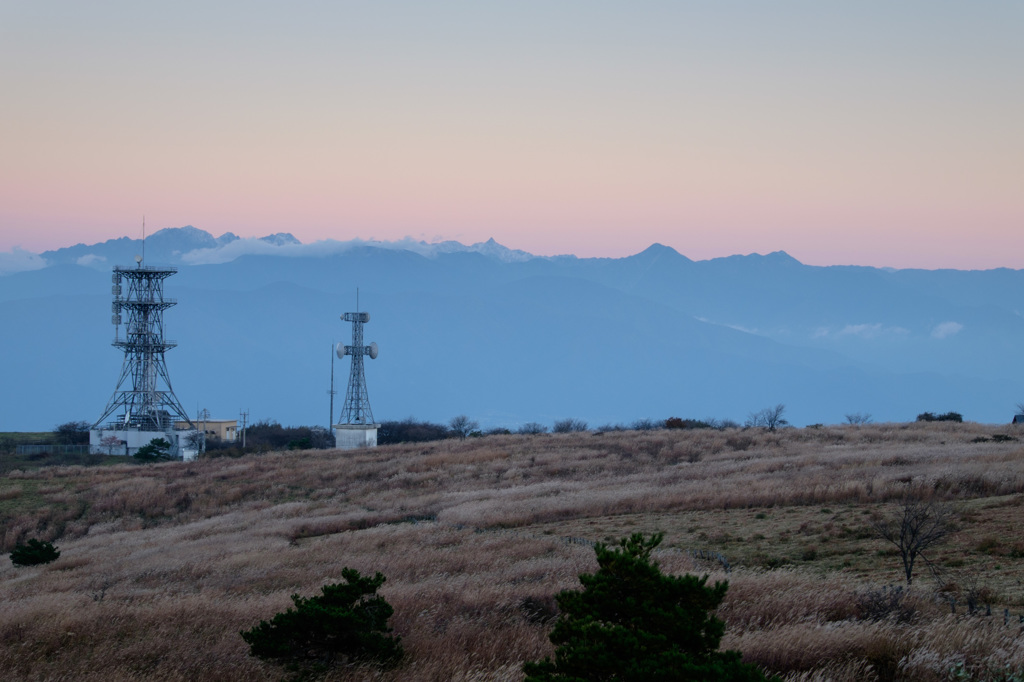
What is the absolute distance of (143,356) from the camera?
8062 centimetres

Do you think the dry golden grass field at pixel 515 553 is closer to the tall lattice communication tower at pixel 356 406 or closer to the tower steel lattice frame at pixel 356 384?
the tall lattice communication tower at pixel 356 406

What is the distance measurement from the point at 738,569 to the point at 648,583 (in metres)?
8.88

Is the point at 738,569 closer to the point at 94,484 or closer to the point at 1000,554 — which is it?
the point at 1000,554

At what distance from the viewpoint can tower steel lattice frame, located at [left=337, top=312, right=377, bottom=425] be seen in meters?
74.6

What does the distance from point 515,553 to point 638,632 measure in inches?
459

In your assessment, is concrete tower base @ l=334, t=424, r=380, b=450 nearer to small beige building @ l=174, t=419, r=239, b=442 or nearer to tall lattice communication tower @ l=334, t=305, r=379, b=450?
tall lattice communication tower @ l=334, t=305, r=379, b=450

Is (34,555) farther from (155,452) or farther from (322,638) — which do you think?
(155,452)

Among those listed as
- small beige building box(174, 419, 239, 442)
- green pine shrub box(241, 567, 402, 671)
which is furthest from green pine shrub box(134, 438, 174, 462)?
green pine shrub box(241, 567, 402, 671)

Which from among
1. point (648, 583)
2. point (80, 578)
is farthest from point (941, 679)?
point (80, 578)

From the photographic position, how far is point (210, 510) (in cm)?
3506

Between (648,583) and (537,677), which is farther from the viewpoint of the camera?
(648,583)

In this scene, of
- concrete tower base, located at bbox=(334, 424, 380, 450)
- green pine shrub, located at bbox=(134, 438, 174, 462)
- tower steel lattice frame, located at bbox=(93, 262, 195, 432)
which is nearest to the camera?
green pine shrub, located at bbox=(134, 438, 174, 462)

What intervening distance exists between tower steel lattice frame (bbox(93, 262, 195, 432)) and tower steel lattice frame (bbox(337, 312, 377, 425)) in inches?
677

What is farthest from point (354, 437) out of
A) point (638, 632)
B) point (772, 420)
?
point (638, 632)
